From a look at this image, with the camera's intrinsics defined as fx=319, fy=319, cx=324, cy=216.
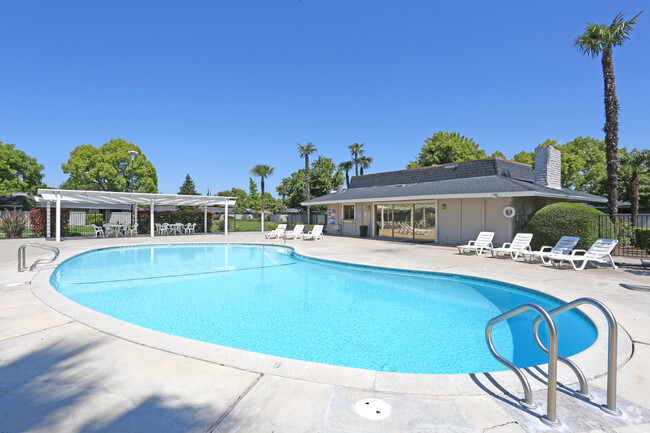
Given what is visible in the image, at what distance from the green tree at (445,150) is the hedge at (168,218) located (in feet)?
85.7

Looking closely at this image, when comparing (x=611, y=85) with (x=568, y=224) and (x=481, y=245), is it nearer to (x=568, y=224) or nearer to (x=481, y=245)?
(x=568, y=224)

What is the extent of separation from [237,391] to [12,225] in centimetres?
2327

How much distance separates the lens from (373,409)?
2303 millimetres

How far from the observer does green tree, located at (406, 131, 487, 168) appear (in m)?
37.4

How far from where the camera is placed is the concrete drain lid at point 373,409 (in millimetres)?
2209

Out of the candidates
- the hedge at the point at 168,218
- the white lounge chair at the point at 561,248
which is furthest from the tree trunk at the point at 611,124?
the hedge at the point at 168,218

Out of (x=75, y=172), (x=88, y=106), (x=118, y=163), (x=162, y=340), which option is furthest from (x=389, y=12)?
(x=75, y=172)

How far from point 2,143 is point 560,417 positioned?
5569cm

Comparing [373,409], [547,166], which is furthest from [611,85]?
[373,409]

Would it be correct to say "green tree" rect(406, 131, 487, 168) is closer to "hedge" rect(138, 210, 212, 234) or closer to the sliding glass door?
the sliding glass door

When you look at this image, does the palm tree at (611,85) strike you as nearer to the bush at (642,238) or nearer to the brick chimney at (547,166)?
the bush at (642,238)

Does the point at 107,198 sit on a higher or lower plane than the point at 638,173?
lower

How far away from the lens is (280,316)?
5.90 meters

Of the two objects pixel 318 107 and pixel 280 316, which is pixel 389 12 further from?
pixel 280 316
